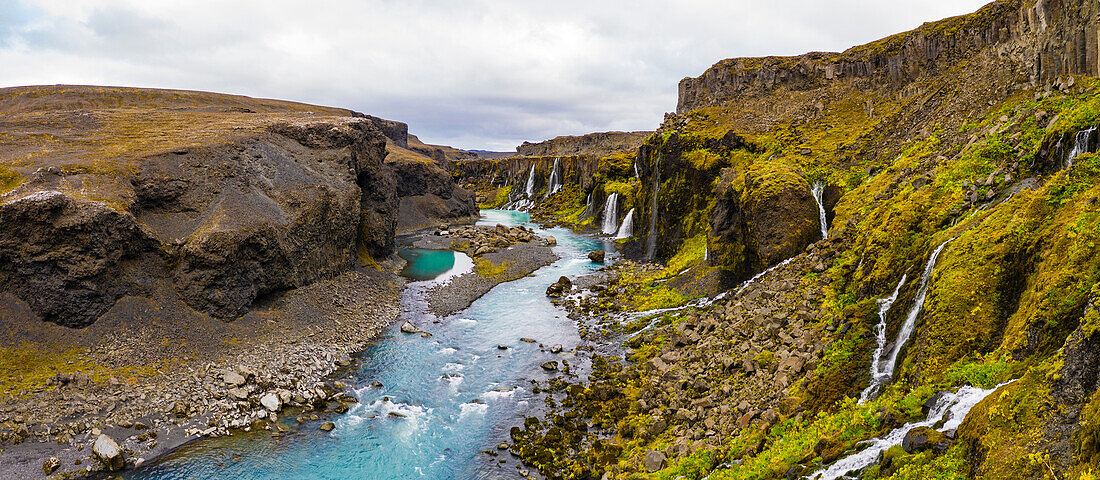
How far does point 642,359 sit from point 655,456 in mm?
10118

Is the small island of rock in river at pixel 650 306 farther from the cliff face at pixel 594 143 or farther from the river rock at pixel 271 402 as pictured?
the cliff face at pixel 594 143

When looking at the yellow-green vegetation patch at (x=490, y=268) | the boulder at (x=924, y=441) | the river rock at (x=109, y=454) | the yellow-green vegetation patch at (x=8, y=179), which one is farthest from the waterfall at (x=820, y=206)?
the yellow-green vegetation patch at (x=8, y=179)

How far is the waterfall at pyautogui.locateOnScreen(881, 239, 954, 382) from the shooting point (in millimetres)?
13766

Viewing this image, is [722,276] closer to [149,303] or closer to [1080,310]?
[1080,310]

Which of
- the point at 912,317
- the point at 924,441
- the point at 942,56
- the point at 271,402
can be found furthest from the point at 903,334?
the point at 942,56

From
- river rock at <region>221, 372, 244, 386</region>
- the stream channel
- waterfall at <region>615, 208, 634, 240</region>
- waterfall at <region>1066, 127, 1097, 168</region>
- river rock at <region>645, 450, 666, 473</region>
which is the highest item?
waterfall at <region>1066, 127, 1097, 168</region>

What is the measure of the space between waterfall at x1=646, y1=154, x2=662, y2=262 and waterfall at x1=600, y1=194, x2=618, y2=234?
80.7ft

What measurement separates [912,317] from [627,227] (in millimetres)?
55316

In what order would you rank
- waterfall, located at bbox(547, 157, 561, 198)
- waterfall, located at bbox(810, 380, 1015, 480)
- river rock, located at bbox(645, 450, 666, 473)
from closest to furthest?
waterfall, located at bbox(810, 380, 1015, 480) < river rock, located at bbox(645, 450, 666, 473) < waterfall, located at bbox(547, 157, 561, 198)

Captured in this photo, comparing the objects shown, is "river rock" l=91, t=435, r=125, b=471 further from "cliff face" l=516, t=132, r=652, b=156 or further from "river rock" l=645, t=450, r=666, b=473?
"cliff face" l=516, t=132, r=652, b=156

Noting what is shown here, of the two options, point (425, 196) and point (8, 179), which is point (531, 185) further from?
point (8, 179)

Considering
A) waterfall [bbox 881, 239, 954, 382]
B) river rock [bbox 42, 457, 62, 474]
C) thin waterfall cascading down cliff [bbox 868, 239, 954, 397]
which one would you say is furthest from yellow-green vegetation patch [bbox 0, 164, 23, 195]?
waterfall [bbox 881, 239, 954, 382]

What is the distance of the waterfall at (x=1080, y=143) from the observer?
13.9m

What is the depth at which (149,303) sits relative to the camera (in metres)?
27.9
